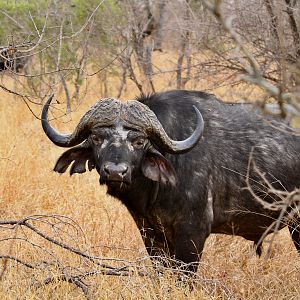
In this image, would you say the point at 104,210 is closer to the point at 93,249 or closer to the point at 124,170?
the point at 93,249

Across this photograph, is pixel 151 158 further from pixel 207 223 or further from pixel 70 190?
pixel 70 190

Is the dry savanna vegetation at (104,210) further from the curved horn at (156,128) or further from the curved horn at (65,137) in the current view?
the curved horn at (156,128)

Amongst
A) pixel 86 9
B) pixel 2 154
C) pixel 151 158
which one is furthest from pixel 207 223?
pixel 86 9

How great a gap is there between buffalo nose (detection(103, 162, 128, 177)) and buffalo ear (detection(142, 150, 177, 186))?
42 centimetres

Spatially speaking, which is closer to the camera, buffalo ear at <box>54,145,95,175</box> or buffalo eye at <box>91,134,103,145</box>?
buffalo eye at <box>91,134,103,145</box>

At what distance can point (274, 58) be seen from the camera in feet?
22.8

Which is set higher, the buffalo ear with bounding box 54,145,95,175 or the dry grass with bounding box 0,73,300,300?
the buffalo ear with bounding box 54,145,95,175

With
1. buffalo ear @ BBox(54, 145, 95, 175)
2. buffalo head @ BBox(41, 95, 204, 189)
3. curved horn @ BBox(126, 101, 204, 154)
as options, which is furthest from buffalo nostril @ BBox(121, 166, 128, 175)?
buffalo ear @ BBox(54, 145, 95, 175)

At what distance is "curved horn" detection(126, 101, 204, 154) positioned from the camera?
15.1 ft

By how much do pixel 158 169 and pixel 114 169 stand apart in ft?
1.78

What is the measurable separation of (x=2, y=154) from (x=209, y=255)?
3.05 meters

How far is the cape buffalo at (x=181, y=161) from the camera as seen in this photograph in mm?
4570

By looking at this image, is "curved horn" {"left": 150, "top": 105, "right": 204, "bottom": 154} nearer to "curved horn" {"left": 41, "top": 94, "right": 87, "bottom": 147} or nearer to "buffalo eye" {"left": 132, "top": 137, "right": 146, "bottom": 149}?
"buffalo eye" {"left": 132, "top": 137, "right": 146, "bottom": 149}

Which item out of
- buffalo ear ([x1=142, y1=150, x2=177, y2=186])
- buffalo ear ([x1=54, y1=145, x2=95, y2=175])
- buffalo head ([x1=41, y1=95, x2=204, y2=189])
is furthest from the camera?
buffalo ear ([x1=54, y1=145, x2=95, y2=175])
